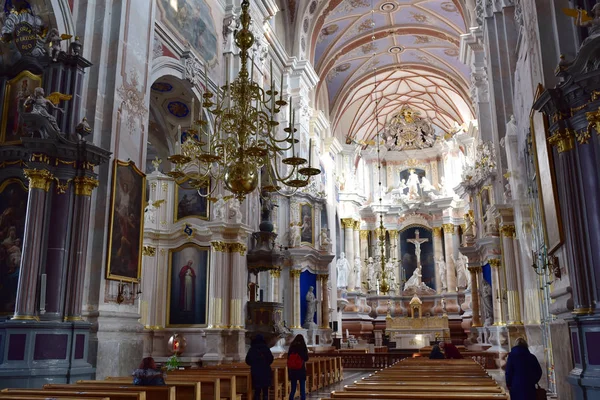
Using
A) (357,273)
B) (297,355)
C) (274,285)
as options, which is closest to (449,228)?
(357,273)

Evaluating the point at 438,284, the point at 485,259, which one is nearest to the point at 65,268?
the point at 485,259

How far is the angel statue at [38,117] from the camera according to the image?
7488mm

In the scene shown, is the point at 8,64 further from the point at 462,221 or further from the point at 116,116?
the point at 462,221

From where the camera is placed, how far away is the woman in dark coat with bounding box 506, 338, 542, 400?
5.57 m

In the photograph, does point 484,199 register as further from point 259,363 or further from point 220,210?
point 259,363

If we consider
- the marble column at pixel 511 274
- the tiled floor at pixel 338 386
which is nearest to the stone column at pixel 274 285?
the tiled floor at pixel 338 386

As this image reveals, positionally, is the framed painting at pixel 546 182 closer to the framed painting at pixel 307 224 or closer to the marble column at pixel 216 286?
the marble column at pixel 216 286

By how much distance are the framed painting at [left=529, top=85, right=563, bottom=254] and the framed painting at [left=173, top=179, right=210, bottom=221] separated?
29.1 feet

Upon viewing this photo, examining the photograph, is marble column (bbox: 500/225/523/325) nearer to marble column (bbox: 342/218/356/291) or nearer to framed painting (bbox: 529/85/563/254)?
framed painting (bbox: 529/85/563/254)

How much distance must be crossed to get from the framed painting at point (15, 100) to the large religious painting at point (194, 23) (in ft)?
15.4

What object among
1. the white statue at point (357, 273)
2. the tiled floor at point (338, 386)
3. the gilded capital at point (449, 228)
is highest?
the gilded capital at point (449, 228)

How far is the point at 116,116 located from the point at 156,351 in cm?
649

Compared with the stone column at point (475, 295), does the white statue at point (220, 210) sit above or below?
above

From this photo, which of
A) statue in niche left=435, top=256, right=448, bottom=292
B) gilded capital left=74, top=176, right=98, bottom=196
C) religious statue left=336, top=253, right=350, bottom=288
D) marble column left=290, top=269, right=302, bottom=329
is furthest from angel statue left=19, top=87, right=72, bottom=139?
statue in niche left=435, top=256, right=448, bottom=292
